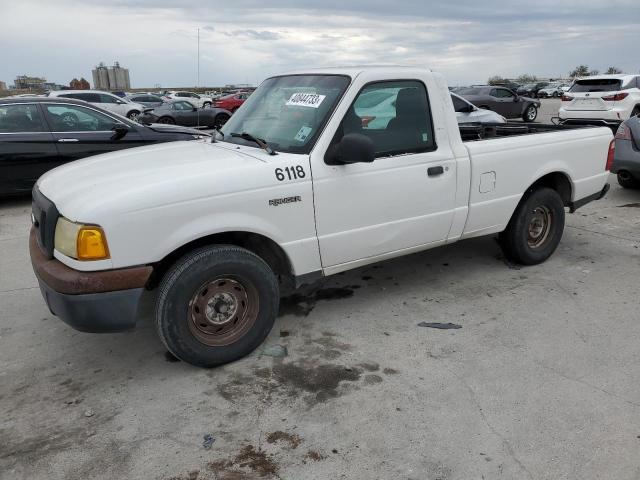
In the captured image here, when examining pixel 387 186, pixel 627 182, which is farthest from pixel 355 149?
pixel 627 182

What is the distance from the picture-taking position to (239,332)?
3.39 meters

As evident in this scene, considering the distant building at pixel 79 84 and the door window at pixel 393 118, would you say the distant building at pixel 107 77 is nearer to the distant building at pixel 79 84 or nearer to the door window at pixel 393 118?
the distant building at pixel 79 84

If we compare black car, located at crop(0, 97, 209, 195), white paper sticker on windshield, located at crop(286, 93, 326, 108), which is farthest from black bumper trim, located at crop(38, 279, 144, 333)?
black car, located at crop(0, 97, 209, 195)

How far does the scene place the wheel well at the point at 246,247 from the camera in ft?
10.6

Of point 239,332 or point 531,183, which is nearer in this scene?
point 239,332

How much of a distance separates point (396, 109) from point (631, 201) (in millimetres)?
5511

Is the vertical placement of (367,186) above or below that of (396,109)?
below

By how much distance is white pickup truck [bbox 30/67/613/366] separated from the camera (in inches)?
115

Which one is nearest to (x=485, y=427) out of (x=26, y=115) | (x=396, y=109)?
(x=396, y=109)

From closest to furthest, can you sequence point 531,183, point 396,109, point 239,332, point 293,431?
point 293,431 < point 239,332 < point 396,109 < point 531,183

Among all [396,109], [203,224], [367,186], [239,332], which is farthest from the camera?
[396,109]

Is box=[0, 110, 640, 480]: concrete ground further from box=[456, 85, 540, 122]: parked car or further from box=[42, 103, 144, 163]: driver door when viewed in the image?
box=[456, 85, 540, 122]: parked car

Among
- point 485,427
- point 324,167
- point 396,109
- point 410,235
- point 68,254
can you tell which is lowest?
point 485,427

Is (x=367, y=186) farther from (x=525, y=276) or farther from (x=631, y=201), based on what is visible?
(x=631, y=201)
